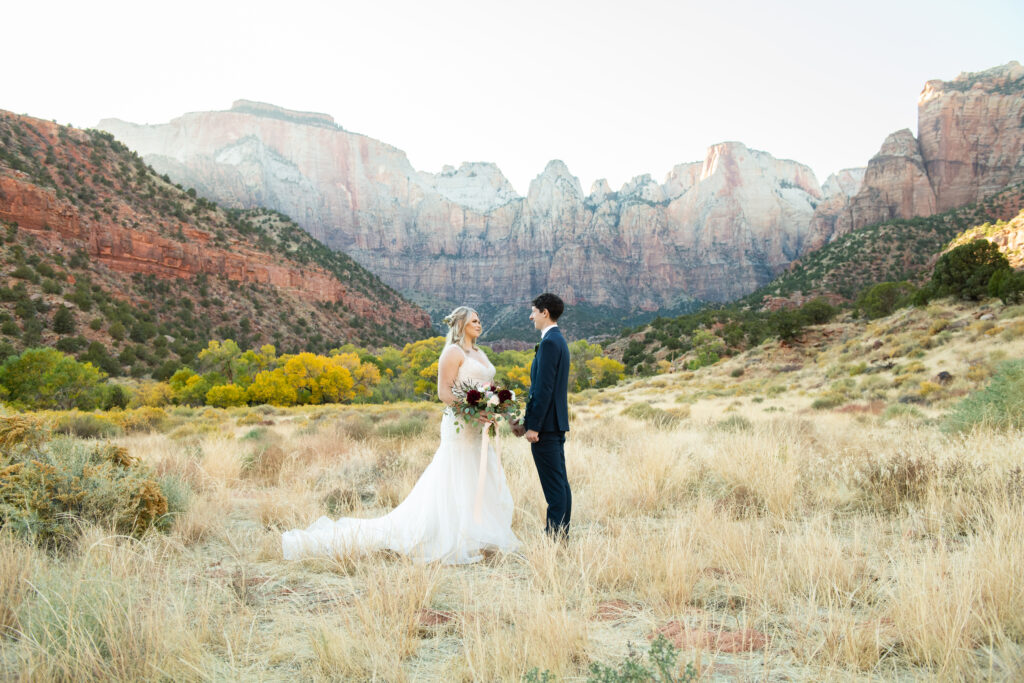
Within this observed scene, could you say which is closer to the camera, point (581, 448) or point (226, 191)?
point (581, 448)

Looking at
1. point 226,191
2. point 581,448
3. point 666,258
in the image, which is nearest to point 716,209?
point 666,258

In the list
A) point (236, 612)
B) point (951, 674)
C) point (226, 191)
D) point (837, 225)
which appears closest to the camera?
point (951, 674)

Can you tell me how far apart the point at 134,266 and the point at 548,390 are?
50.3 meters

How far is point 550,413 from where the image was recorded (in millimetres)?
4547

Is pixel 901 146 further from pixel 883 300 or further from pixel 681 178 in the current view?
pixel 883 300

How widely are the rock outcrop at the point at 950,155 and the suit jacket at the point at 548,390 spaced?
10725 cm

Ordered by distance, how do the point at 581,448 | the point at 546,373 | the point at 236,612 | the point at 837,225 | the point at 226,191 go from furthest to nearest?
1. the point at 226,191
2. the point at 837,225
3. the point at 581,448
4. the point at 546,373
5. the point at 236,612

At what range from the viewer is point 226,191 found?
125m

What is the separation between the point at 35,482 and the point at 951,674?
6.27 m

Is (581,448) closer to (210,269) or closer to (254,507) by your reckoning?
(254,507)

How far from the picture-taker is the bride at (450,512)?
4.60m

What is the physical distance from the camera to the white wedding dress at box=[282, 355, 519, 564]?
4570mm

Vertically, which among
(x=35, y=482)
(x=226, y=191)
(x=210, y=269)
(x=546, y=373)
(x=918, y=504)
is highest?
(x=226, y=191)

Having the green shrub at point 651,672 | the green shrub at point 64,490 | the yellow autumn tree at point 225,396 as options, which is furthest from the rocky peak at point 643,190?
the green shrub at point 651,672
